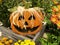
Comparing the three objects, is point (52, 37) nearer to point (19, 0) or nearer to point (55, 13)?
point (55, 13)

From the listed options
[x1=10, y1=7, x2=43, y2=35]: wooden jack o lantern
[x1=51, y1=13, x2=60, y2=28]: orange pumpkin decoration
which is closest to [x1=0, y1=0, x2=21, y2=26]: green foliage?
[x1=10, y1=7, x2=43, y2=35]: wooden jack o lantern

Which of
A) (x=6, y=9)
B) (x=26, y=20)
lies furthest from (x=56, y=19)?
(x=6, y=9)

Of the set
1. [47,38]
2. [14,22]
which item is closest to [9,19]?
[14,22]

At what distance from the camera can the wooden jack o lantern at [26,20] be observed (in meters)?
2.32

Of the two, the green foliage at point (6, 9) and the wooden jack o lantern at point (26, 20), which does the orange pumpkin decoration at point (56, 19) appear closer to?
the wooden jack o lantern at point (26, 20)

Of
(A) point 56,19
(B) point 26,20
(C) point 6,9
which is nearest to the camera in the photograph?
(A) point 56,19

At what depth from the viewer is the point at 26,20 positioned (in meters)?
2.33

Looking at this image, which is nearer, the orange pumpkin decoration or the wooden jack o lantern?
the orange pumpkin decoration

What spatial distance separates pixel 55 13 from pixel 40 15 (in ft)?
0.57

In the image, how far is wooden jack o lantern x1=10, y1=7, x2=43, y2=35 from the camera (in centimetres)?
232

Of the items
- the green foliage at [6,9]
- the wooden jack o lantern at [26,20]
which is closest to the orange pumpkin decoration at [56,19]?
the wooden jack o lantern at [26,20]

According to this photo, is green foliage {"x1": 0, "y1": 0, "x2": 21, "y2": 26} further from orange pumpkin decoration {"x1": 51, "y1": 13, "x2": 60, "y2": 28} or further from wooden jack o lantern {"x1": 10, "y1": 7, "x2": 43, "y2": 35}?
orange pumpkin decoration {"x1": 51, "y1": 13, "x2": 60, "y2": 28}

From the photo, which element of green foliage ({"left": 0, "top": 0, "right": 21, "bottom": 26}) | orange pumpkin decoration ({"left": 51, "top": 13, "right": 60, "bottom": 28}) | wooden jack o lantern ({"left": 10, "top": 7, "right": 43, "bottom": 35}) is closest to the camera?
orange pumpkin decoration ({"left": 51, "top": 13, "right": 60, "bottom": 28})

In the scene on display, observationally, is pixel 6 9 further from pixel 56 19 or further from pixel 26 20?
pixel 56 19
